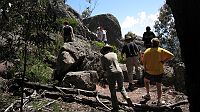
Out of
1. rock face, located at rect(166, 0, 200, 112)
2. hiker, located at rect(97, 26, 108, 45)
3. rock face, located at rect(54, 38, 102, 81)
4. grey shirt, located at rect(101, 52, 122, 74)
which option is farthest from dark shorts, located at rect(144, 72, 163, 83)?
hiker, located at rect(97, 26, 108, 45)

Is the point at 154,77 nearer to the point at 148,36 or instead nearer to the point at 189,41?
the point at 148,36

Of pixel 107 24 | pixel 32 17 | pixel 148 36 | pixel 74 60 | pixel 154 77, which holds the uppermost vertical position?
pixel 107 24

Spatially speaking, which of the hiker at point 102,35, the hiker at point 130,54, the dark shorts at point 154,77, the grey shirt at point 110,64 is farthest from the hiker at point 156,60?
the hiker at point 102,35

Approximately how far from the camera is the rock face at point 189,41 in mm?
4203

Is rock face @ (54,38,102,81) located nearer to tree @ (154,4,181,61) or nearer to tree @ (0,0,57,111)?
tree @ (0,0,57,111)

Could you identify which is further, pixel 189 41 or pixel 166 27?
pixel 166 27

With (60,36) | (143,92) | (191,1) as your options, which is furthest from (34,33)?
(60,36)

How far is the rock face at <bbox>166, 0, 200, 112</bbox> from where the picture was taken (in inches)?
165

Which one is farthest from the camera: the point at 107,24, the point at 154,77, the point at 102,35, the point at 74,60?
the point at 107,24

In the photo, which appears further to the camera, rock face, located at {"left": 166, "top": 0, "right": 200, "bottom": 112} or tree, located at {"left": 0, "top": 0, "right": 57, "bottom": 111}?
tree, located at {"left": 0, "top": 0, "right": 57, "bottom": 111}

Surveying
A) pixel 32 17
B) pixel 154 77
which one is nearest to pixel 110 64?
pixel 154 77

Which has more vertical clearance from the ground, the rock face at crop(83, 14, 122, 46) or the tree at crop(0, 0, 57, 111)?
the rock face at crop(83, 14, 122, 46)

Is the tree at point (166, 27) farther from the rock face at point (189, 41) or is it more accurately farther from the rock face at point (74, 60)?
the rock face at point (189, 41)

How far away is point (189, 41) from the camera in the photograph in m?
4.27
